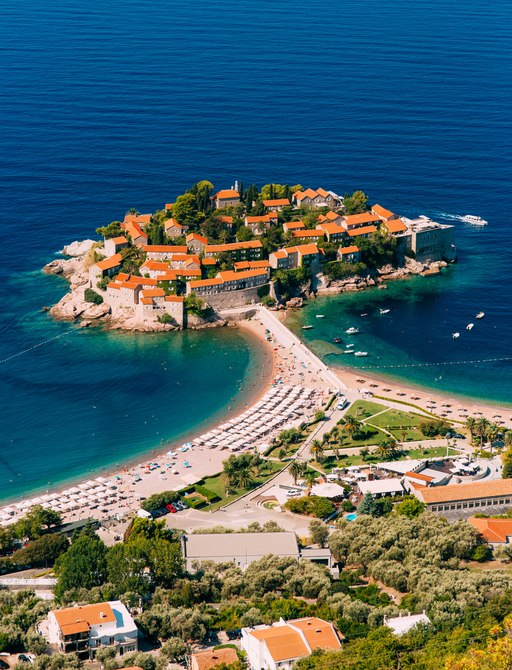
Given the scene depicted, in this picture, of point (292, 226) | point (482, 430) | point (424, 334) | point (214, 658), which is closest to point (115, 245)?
point (292, 226)

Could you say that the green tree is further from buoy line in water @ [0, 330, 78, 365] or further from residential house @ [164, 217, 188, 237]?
residential house @ [164, 217, 188, 237]

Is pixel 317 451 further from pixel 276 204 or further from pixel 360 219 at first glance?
pixel 276 204

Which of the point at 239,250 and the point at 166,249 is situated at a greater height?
the point at 166,249

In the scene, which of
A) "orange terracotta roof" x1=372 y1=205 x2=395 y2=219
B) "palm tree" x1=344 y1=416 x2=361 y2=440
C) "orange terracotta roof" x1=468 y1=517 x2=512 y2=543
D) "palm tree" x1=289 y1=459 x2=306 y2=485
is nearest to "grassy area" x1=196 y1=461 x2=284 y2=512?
"palm tree" x1=289 y1=459 x2=306 y2=485

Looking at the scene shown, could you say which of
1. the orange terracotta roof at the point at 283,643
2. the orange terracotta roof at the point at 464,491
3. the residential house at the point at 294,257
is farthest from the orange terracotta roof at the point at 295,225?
the orange terracotta roof at the point at 283,643

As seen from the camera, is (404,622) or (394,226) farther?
(394,226)
